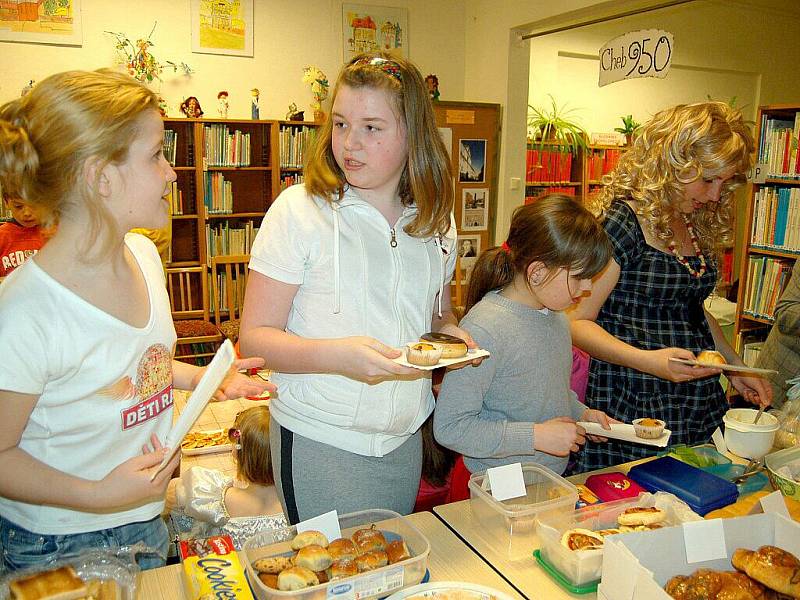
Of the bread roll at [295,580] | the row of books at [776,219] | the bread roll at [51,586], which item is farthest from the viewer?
the row of books at [776,219]

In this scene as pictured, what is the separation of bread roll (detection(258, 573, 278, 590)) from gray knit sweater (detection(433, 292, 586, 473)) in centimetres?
56

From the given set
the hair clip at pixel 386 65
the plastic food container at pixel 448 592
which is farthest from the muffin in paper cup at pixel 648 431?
the hair clip at pixel 386 65

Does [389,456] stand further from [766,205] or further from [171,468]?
[766,205]

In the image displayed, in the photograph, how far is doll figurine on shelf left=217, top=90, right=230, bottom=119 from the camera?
526 cm

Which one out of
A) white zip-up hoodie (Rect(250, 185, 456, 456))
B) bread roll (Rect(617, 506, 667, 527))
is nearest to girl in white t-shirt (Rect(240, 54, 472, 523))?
white zip-up hoodie (Rect(250, 185, 456, 456))

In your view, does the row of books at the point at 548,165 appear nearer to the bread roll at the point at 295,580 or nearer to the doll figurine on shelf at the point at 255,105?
the doll figurine on shelf at the point at 255,105

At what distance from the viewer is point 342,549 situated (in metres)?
1.13

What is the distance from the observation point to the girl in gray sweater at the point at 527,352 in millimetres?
1510

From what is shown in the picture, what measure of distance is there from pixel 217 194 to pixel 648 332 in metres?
4.19

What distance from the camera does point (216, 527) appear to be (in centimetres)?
211

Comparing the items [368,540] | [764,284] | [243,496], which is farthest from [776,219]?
[368,540]

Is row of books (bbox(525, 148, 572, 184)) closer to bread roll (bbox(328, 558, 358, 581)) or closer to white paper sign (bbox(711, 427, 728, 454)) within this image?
white paper sign (bbox(711, 427, 728, 454))

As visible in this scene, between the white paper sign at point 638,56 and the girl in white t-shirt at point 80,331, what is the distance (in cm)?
347

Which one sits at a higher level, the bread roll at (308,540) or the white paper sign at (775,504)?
the white paper sign at (775,504)
